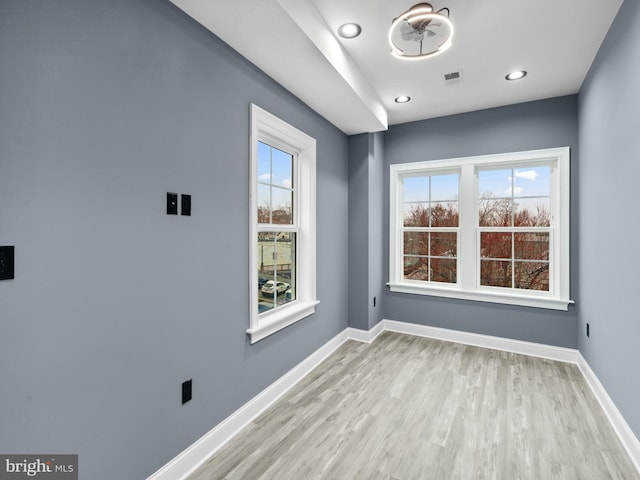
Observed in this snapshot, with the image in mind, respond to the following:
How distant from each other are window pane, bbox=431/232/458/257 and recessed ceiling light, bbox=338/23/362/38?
8.46 ft

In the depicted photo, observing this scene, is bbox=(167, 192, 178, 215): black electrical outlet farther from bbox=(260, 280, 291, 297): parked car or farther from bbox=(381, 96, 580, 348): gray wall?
bbox=(381, 96, 580, 348): gray wall

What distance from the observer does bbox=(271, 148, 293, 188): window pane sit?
2720 millimetres

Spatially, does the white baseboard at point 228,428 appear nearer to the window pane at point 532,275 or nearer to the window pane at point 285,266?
the window pane at point 285,266

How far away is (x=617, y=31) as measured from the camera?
2.02 metres

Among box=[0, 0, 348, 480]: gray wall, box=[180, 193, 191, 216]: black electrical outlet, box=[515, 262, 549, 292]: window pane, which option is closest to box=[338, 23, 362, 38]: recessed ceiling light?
box=[0, 0, 348, 480]: gray wall

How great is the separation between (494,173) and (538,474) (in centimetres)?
300

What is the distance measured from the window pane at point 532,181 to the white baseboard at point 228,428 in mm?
3000

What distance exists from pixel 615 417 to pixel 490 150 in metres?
2.69

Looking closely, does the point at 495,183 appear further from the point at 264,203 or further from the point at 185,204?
the point at 185,204

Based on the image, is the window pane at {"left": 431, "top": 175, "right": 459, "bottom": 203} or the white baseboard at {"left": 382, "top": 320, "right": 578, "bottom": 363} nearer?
the white baseboard at {"left": 382, "top": 320, "right": 578, "bottom": 363}

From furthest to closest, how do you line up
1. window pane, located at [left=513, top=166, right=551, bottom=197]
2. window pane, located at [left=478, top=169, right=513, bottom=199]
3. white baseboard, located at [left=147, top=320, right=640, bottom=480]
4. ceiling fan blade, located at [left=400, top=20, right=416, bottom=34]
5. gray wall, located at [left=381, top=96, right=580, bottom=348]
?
window pane, located at [left=478, top=169, right=513, bottom=199] → window pane, located at [left=513, top=166, right=551, bottom=197] → gray wall, located at [left=381, top=96, right=580, bottom=348] → ceiling fan blade, located at [left=400, top=20, right=416, bottom=34] → white baseboard, located at [left=147, top=320, right=640, bottom=480]

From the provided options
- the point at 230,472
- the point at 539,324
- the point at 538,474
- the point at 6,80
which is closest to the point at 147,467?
the point at 230,472

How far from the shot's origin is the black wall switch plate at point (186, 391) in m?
1.72

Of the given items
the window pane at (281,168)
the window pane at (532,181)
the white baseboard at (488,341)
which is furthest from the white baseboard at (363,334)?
the window pane at (532,181)
